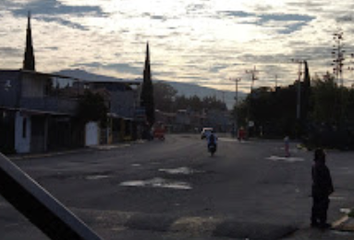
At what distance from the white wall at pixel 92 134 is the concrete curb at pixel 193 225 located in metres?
45.9

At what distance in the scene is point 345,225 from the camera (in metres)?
10.3

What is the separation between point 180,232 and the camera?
9.62m

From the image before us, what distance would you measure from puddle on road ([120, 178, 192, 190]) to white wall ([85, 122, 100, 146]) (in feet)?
124

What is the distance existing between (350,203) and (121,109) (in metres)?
68.5

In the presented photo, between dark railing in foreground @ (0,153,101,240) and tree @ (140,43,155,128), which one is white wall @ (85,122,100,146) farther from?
dark railing in foreground @ (0,153,101,240)

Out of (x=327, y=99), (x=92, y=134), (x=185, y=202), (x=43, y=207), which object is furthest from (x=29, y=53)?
(x=43, y=207)

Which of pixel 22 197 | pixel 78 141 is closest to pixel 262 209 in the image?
pixel 22 197

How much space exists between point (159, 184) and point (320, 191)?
8073 mm

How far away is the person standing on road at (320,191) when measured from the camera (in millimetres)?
10469

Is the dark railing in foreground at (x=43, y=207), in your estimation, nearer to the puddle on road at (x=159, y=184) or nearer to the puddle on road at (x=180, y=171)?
the puddle on road at (x=159, y=184)

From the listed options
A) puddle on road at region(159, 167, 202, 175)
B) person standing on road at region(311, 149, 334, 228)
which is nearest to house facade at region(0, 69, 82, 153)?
puddle on road at region(159, 167, 202, 175)

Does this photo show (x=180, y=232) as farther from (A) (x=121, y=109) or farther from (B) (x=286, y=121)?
(B) (x=286, y=121)

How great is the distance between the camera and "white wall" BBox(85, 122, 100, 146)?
56.8 meters

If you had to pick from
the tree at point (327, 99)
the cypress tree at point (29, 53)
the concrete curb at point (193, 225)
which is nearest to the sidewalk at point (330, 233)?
the concrete curb at point (193, 225)
